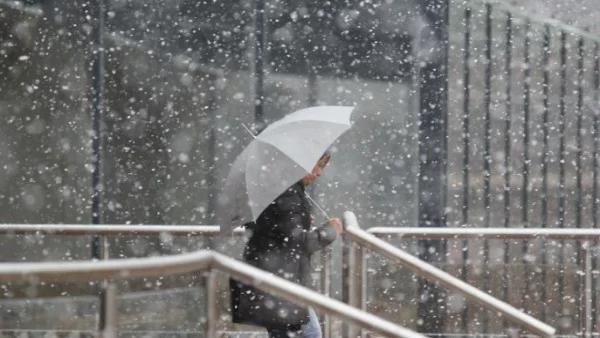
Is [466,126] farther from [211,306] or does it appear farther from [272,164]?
[211,306]

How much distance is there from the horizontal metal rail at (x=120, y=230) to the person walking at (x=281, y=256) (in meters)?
1.40

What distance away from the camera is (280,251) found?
13.2ft

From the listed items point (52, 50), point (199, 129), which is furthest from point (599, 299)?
point (52, 50)

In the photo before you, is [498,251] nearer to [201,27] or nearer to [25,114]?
[201,27]

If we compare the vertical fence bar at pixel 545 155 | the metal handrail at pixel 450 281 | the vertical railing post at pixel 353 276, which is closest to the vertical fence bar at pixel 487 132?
the vertical fence bar at pixel 545 155

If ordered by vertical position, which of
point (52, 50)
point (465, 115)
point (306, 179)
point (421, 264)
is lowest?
point (421, 264)

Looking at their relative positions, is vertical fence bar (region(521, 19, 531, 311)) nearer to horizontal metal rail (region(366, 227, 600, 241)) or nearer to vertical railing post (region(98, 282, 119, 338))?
horizontal metal rail (region(366, 227, 600, 241))

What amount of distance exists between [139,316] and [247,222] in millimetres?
1254

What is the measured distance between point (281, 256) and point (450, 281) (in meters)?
0.77

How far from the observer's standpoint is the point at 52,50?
835 cm

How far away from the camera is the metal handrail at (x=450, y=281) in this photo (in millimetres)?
3412

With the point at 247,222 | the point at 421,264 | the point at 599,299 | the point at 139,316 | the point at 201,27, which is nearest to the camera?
the point at 421,264

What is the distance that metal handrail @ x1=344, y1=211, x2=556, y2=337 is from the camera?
341 centimetres

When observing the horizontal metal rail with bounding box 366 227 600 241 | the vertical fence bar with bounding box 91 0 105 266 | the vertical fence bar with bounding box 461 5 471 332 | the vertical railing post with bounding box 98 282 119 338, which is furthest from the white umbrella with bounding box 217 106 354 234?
the vertical fence bar with bounding box 91 0 105 266
